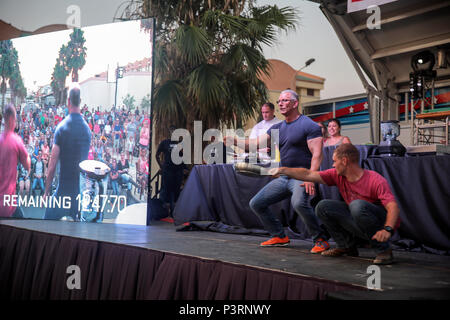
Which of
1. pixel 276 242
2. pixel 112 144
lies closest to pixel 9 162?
pixel 112 144

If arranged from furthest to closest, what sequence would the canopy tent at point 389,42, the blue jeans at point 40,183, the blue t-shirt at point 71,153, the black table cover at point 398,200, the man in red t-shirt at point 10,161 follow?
the canopy tent at point 389,42
the man in red t-shirt at point 10,161
the blue jeans at point 40,183
the blue t-shirt at point 71,153
the black table cover at point 398,200

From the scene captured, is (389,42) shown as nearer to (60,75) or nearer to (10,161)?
(60,75)

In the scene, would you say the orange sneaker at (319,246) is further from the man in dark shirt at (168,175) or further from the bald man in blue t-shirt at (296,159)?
the man in dark shirt at (168,175)

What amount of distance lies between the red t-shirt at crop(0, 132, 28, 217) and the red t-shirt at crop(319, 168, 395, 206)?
453 cm

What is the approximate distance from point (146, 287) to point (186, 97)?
4204 mm

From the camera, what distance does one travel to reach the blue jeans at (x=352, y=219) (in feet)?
8.73

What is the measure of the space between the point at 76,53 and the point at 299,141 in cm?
371

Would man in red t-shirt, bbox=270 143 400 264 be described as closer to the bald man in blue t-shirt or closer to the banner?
the bald man in blue t-shirt

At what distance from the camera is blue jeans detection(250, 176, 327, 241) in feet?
10.7

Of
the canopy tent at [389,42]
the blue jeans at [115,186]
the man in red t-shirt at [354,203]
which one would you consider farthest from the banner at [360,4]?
the man in red t-shirt at [354,203]

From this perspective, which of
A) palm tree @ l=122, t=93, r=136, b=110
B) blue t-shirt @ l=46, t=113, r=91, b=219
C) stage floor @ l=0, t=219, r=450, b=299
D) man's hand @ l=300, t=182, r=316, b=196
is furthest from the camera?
blue t-shirt @ l=46, t=113, r=91, b=219

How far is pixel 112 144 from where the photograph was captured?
215 inches

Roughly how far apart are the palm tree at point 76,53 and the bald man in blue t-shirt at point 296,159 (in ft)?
10.2

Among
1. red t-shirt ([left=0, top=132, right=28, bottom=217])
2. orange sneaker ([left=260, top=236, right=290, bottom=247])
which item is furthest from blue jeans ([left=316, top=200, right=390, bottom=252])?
red t-shirt ([left=0, top=132, right=28, bottom=217])
